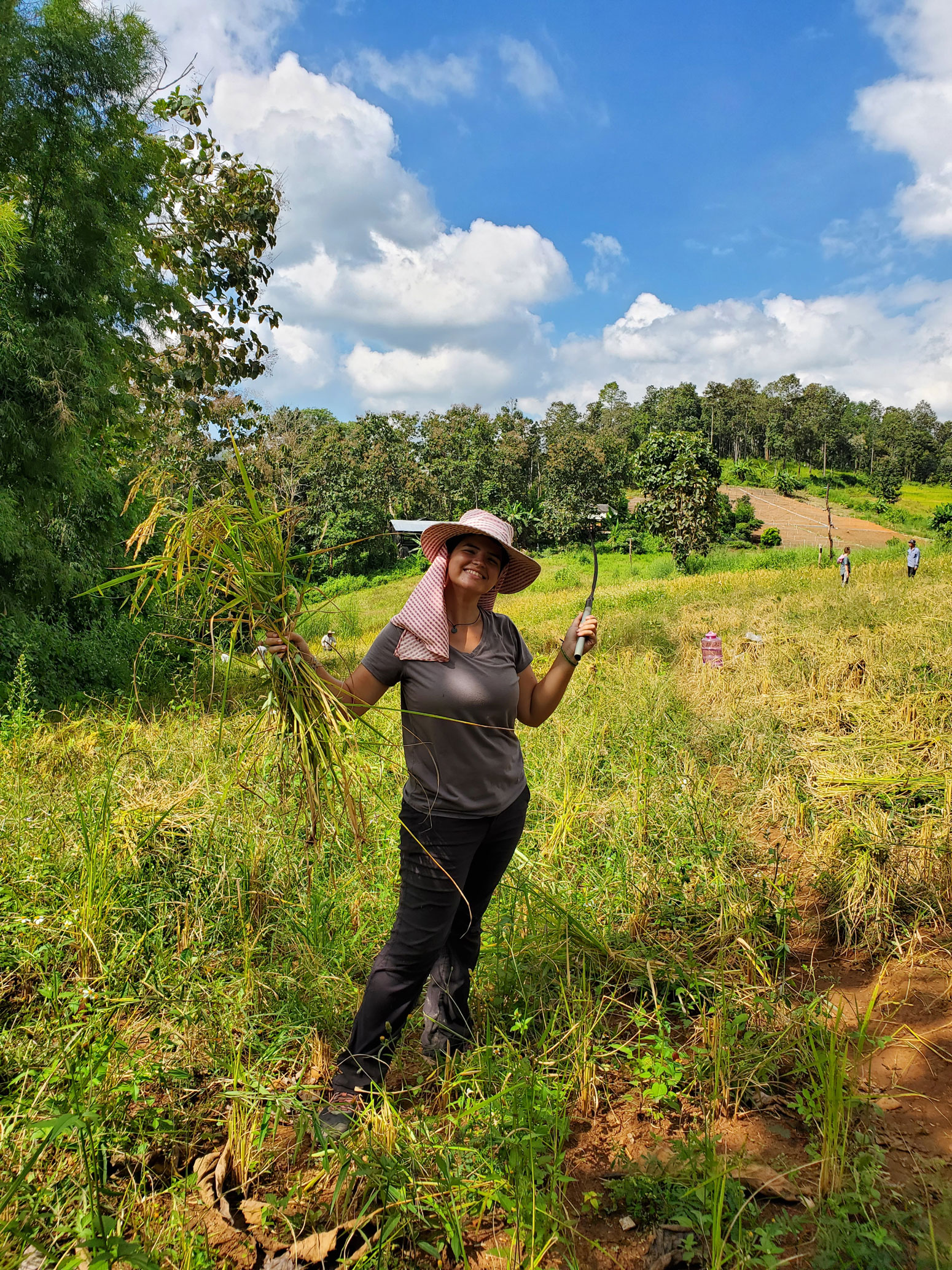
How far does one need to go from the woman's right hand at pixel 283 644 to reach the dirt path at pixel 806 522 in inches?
1029

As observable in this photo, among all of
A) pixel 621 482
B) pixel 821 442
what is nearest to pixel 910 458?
pixel 821 442

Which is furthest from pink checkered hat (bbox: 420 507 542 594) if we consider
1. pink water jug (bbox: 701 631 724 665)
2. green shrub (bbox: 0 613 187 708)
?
pink water jug (bbox: 701 631 724 665)

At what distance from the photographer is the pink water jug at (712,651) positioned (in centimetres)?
725

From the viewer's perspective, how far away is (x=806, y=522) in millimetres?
38031

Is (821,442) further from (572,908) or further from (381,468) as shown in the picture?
(572,908)

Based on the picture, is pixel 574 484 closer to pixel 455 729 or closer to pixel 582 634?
pixel 582 634

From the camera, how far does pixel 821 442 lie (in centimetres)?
6156

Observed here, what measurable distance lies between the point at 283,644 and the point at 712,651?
6119mm

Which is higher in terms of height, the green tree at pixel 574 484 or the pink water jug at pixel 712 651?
the green tree at pixel 574 484

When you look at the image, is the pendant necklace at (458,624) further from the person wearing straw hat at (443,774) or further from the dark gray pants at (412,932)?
the dark gray pants at (412,932)

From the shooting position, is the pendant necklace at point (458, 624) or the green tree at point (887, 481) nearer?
the pendant necklace at point (458, 624)

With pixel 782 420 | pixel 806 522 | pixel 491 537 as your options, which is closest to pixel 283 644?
pixel 491 537

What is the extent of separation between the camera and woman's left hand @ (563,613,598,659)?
2.21 metres

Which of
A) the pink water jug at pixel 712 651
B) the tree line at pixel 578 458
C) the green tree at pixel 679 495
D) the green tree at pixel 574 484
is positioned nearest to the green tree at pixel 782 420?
the tree line at pixel 578 458
